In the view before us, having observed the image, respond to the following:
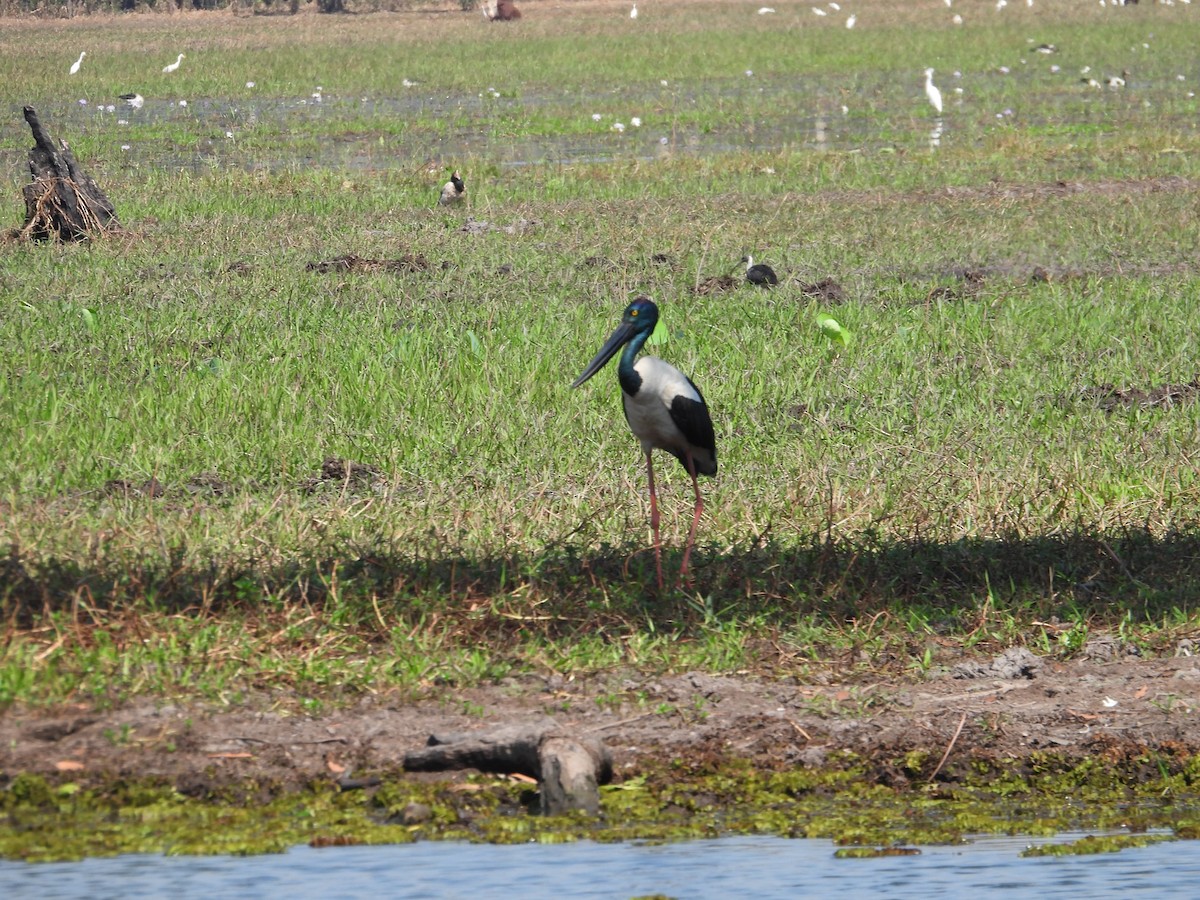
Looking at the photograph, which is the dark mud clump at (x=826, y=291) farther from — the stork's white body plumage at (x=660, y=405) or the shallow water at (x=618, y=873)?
the shallow water at (x=618, y=873)

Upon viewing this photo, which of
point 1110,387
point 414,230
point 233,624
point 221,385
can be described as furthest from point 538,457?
point 414,230

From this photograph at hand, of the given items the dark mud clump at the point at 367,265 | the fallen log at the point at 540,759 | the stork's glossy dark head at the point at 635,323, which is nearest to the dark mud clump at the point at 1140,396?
the stork's glossy dark head at the point at 635,323

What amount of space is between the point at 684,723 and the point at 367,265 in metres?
6.96

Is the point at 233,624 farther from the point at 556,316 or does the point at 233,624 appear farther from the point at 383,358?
the point at 556,316

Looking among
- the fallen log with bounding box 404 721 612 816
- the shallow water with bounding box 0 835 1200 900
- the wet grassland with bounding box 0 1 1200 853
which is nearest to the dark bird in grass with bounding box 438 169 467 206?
the wet grassland with bounding box 0 1 1200 853

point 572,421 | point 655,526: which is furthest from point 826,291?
point 655,526

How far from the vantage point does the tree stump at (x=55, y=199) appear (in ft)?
39.9

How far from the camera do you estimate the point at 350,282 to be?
34.8 feet

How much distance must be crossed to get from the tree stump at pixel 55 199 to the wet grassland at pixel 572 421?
0.26m

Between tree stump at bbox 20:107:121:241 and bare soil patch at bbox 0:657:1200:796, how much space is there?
835 cm

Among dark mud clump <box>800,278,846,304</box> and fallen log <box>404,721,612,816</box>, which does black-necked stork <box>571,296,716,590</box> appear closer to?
fallen log <box>404,721,612,816</box>

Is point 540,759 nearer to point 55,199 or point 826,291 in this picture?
point 826,291

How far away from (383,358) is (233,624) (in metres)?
3.52

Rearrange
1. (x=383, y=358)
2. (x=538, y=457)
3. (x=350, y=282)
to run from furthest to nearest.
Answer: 1. (x=350, y=282)
2. (x=383, y=358)
3. (x=538, y=457)
